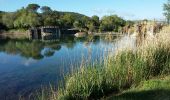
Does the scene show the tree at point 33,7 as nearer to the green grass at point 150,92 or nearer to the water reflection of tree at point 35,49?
the water reflection of tree at point 35,49

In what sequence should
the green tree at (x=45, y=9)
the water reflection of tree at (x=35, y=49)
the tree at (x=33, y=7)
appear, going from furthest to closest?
the tree at (x=33, y=7), the green tree at (x=45, y=9), the water reflection of tree at (x=35, y=49)

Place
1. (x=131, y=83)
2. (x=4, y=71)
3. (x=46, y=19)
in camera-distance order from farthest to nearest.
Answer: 1. (x=46, y=19)
2. (x=4, y=71)
3. (x=131, y=83)

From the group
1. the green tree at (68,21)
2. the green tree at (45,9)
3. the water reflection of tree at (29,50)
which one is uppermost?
the green tree at (45,9)

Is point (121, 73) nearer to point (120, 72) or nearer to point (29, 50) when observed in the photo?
point (120, 72)

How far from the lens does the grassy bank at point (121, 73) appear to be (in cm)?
782

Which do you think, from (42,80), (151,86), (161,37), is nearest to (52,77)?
(42,80)

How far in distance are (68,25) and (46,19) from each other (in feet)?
29.0

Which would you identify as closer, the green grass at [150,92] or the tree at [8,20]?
the green grass at [150,92]

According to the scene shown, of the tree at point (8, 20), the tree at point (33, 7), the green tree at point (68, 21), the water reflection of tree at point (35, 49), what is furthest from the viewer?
the tree at point (33, 7)

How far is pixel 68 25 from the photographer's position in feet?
364

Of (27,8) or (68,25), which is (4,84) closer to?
(68,25)

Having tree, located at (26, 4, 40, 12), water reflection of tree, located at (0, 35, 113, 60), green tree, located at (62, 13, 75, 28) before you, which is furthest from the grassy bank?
tree, located at (26, 4, 40, 12)

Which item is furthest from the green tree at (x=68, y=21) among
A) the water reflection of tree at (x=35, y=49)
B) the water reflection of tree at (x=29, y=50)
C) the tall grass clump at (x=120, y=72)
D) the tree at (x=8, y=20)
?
the tall grass clump at (x=120, y=72)

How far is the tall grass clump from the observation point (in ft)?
25.7
